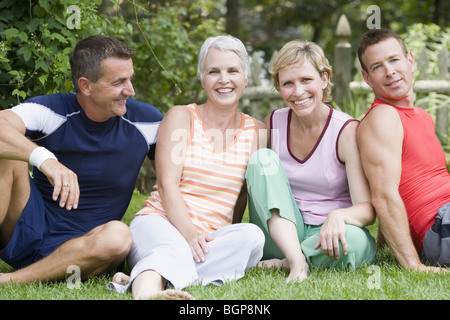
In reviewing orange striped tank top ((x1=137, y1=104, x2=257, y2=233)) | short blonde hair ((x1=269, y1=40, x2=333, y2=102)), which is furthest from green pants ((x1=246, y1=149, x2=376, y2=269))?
short blonde hair ((x1=269, y1=40, x2=333, y2=102))

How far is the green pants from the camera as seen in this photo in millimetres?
2883

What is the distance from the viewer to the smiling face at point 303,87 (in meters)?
3.02

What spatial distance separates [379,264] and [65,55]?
2.07m

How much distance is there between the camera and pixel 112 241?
2.69 m

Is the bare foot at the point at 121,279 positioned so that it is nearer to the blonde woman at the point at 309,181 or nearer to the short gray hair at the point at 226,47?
the blonde woman at the point at 309,181

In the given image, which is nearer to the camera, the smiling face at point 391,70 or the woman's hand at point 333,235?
the woman's hand at point 333,235

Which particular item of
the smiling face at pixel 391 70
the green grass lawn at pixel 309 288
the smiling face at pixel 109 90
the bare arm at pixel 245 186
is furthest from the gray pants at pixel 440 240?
the smiling face at pixel 109 90

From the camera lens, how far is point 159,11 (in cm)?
640

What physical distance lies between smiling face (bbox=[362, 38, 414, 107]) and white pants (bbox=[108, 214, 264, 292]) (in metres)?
0.97

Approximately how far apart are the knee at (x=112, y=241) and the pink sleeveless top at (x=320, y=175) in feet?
2.97

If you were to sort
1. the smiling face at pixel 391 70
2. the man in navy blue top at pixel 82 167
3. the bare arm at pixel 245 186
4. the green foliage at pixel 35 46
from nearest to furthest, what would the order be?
the man in navy blue top at pixel 82 167
the smiling face at pixel 391 70
the bare arm at pixel 245 186
the green foliage at pixel 35 46

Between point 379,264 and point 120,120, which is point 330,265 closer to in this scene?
point 379,264

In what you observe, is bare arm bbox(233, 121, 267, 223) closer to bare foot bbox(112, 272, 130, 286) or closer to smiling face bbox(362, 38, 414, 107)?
smiling face bbox(362, 38, 414, 107)
